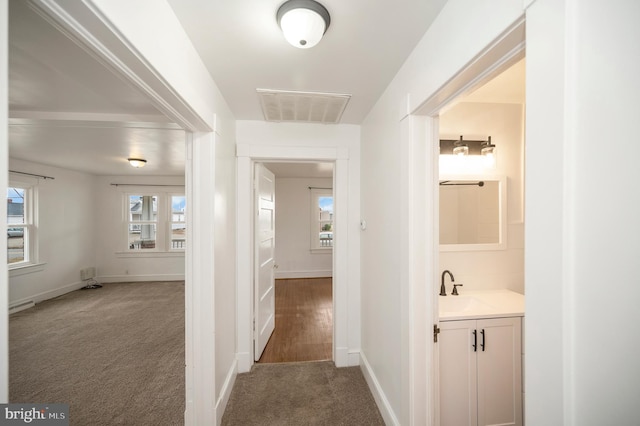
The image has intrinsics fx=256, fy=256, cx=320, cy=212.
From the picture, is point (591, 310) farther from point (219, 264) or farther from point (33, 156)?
point (33, 156)

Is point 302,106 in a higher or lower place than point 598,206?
higher

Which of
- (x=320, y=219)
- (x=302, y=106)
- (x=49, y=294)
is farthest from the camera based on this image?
(x=320, y=219)

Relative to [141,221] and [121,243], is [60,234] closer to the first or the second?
[121,243]

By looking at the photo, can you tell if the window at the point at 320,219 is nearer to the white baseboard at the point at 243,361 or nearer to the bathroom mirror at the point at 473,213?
the white baseboard at the point at 243,361

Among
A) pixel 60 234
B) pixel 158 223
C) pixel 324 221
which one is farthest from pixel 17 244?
pixel 324 221

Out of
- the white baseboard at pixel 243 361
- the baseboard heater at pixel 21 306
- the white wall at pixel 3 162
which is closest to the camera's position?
the white wall at pixel 3 162

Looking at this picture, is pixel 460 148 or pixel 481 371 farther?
pixel 460 148

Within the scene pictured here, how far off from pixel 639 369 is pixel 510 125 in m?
2.18

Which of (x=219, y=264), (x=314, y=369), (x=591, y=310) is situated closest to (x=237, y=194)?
(x=219, y=264)

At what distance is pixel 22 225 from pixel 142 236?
1916 millimetres

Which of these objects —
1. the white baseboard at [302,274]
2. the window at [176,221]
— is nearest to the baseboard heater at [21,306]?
the window at [176,221]

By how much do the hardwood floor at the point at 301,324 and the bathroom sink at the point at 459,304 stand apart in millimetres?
1435

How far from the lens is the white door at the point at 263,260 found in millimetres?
2666

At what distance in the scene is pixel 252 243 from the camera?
256 centimetres
